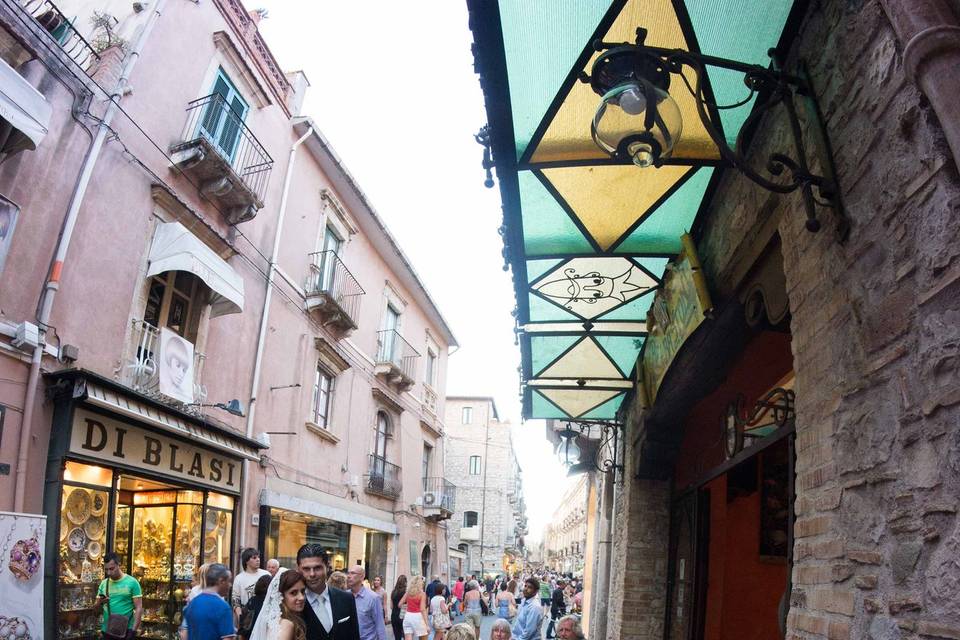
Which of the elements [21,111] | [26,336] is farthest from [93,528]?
[21,111]

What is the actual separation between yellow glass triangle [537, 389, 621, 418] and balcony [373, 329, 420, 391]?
9.23 metres

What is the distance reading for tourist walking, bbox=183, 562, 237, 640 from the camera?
16.2 ft

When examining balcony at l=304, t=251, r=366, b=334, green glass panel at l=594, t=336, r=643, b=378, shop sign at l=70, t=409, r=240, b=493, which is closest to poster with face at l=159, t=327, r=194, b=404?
shop sign at l=70, t=409, r=240, b=493

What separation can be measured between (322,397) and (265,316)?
3.22 metres

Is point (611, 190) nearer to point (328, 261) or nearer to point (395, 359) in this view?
point (328, 261)

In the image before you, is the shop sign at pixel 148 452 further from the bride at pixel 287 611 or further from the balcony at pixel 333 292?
the bride at pixel 287 611

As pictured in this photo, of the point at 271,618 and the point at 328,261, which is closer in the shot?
the point at 271,618

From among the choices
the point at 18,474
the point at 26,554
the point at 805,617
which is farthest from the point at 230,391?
the point at 805,617

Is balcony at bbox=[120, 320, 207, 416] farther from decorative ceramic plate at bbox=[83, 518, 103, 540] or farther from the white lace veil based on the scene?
the white lace veil

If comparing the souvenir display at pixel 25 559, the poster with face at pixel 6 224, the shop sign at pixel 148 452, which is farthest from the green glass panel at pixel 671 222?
the shop sign at pixel 148 452

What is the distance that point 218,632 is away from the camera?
Result: 16.3ft

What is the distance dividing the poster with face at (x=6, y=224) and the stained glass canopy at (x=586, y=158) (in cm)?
521

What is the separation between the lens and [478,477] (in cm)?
4294

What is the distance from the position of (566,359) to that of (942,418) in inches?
224
